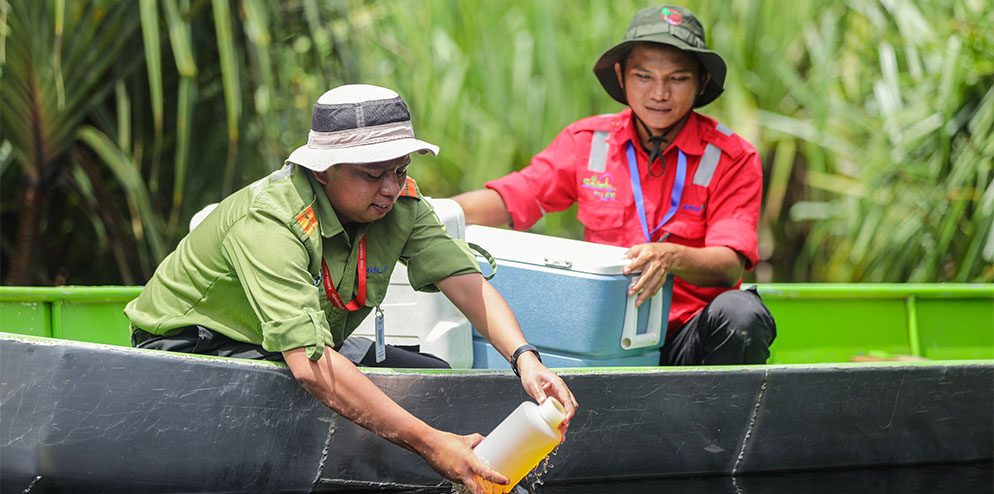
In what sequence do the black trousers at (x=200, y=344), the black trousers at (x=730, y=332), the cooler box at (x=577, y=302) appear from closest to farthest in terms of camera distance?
1. the black trousers at (x=200, y=344)
2. the cooler box at (x=577, y=302)
3. the black trousers at (x=730, y=332)

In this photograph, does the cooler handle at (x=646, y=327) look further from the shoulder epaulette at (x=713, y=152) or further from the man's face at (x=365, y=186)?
the man's face at (x=365, y=186)

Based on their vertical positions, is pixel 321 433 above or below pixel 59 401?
below

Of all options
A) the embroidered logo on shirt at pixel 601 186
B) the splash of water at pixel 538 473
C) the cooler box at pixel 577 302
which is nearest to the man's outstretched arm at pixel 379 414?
the splash of water at pixel 538 473

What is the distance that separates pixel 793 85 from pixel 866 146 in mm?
547

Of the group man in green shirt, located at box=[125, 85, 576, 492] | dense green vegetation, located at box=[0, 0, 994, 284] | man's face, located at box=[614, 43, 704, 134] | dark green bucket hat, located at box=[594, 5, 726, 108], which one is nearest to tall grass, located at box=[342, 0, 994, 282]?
dense green vegetation, located at box=[0, 0, 994, 284]

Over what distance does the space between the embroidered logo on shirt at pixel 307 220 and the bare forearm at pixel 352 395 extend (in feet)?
1.00

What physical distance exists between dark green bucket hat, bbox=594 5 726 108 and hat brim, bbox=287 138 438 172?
1281mm

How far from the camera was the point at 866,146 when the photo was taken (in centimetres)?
617

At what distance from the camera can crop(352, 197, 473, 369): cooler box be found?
356 cm

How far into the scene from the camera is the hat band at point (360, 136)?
2602 mm

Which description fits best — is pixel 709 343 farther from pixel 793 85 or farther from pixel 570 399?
pixel 793 85

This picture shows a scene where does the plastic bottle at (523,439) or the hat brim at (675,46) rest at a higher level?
the hat brim at (675,46)

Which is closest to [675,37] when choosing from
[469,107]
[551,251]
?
[551,251]

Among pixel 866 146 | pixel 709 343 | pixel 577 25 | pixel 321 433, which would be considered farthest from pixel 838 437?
pixel 577 25
